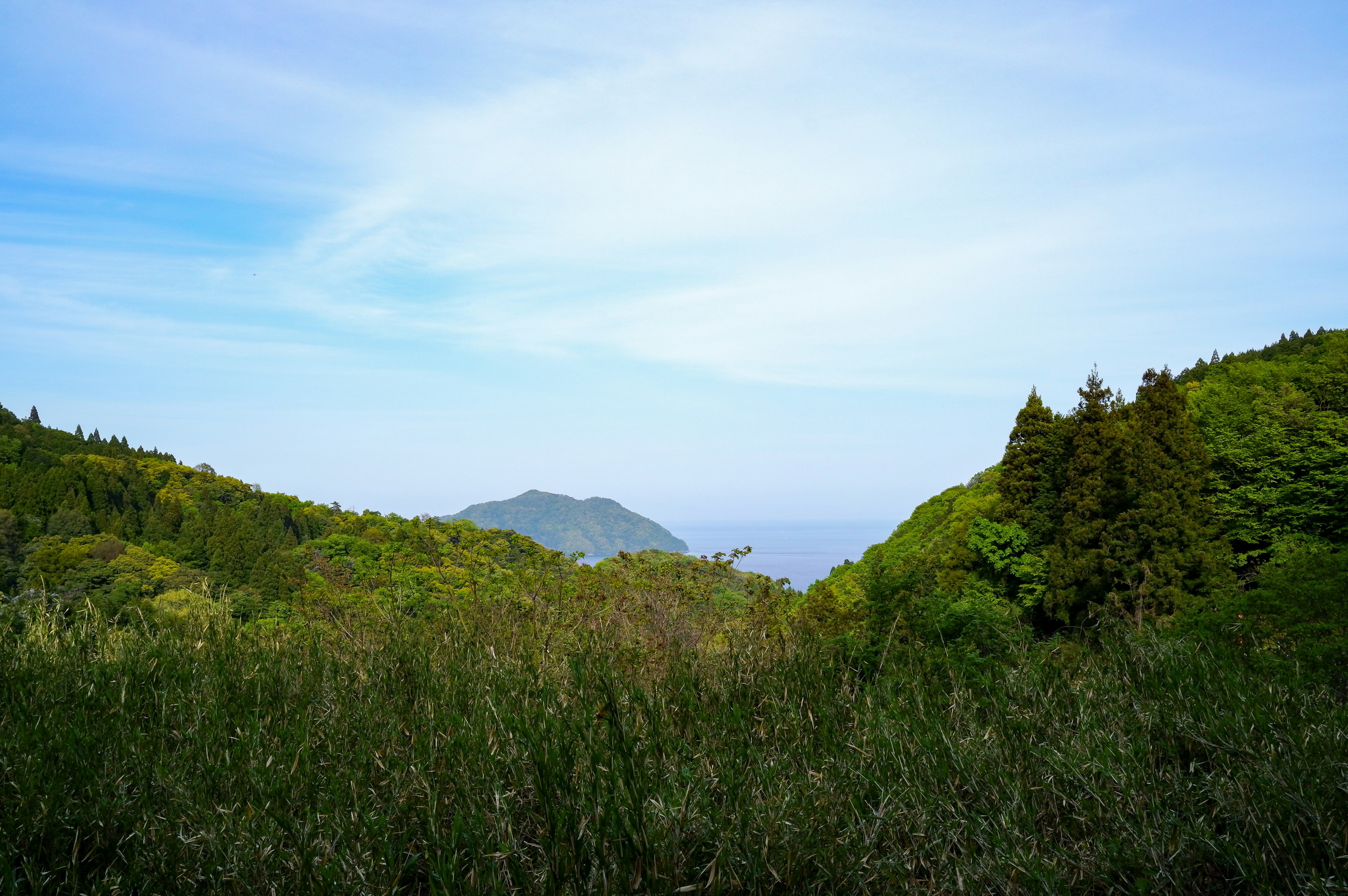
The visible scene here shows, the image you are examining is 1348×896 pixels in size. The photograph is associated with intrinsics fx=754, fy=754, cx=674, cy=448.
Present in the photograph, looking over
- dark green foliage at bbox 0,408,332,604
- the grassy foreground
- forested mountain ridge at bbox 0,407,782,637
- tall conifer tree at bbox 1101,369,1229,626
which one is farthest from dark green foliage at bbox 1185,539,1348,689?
tall conifer tree at bbox 1101,369,1229,626

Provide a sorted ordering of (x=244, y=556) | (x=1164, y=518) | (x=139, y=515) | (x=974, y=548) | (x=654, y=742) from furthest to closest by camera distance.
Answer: (x=139, y=515)
(x=244, y=556)
(x=974, y=548)
(x=1164, y=518)
(x=654, y=742)

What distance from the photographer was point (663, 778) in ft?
8.83

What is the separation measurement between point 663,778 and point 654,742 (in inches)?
10.4

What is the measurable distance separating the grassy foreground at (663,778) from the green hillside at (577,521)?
417ft

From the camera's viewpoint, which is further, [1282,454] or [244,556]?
[244,556]

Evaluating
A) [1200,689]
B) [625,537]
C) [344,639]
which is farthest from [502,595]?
[625,537]

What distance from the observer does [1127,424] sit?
3023 cm

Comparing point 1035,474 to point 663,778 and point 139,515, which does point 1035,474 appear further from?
point 139,515

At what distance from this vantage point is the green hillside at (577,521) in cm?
14300

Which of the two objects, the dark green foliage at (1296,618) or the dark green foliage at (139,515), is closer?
the dark green foliage at (1296,618)

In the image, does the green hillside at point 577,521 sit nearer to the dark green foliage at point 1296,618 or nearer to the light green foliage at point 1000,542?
the light green foliage at point 1000,542

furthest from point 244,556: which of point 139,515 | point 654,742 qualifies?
point 654,742

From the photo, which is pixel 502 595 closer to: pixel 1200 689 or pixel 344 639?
pixel 344 639

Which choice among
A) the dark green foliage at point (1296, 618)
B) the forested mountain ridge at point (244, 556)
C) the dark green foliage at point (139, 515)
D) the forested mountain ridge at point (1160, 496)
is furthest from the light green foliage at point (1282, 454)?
the dark green foliage at point (139, 515)
